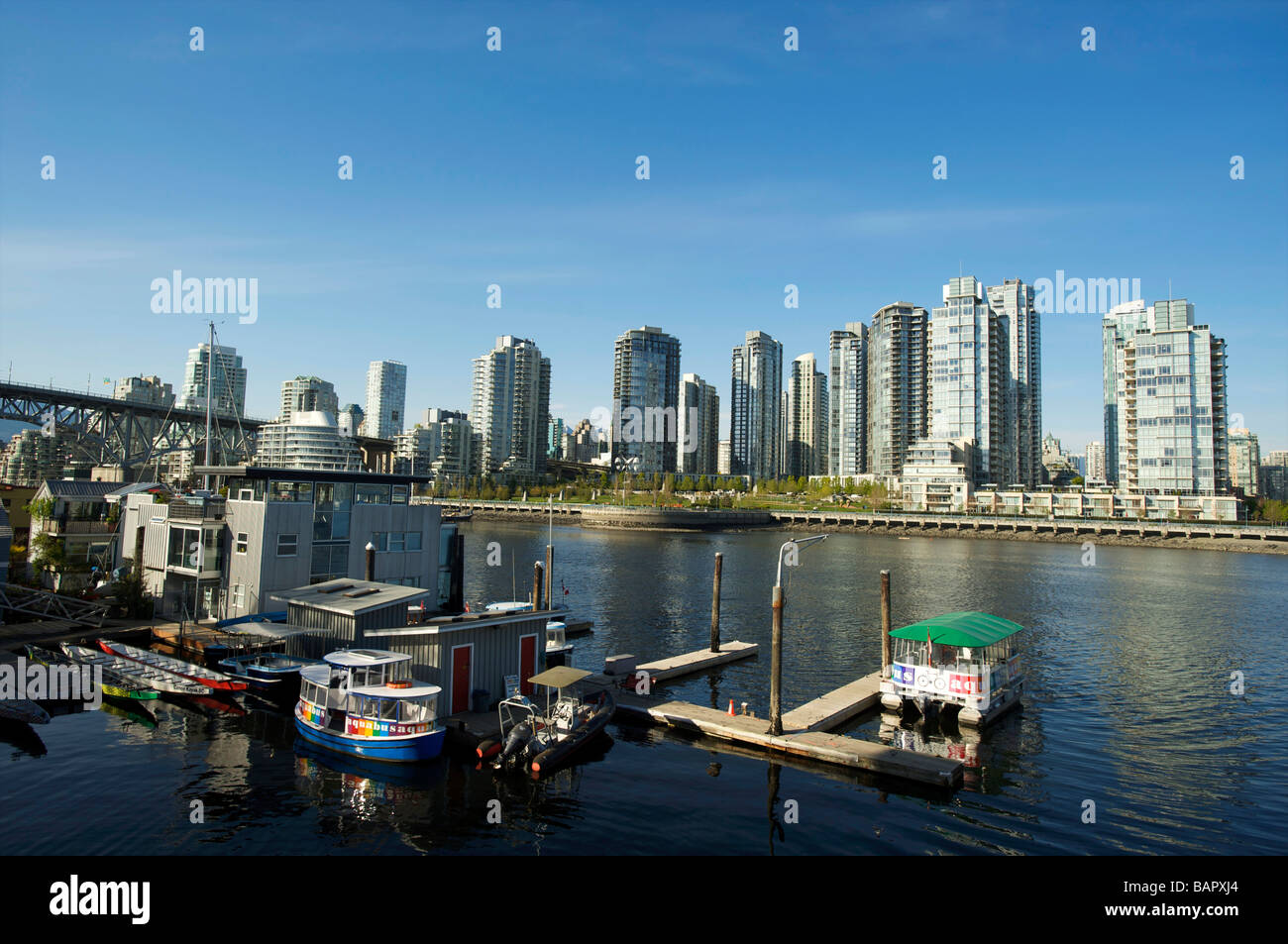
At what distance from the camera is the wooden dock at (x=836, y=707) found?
2970 centimetres

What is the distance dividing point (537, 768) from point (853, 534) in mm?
163559

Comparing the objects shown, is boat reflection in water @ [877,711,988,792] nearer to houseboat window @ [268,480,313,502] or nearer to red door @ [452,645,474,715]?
red door @ [452,645,474,715]

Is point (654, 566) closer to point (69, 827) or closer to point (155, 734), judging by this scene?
point (155, 734)

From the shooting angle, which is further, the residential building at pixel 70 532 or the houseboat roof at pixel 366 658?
the residential building at pixel 70 532

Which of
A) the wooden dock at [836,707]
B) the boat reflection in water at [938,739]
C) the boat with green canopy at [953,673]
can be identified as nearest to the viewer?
the boat reflection in water at [938,739]

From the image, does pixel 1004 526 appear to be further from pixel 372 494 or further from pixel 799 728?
pixel 372 494

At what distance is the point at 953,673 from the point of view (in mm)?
32312

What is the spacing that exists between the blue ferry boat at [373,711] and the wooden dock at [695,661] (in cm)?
1449

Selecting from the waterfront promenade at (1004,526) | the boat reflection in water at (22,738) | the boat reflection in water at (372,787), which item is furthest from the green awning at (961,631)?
the waterfront promenade at (1004,526)

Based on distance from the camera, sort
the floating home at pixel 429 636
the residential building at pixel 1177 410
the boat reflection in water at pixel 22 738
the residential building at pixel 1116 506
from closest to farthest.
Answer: the boat reflection in water at pixel 22 738
the floating home at pixel 429 636
the residential building at pixel 1116 506
the residential building at pixel 1177 410

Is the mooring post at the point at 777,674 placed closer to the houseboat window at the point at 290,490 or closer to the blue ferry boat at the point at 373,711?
the blue ferry boat at the point at 373,711

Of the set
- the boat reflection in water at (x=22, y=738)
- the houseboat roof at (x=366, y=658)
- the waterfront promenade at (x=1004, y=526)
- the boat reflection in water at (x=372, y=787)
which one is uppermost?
the houseboat roof at (x=366, y=658)

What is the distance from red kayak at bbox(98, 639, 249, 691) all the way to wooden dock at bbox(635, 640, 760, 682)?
19.3 metres
